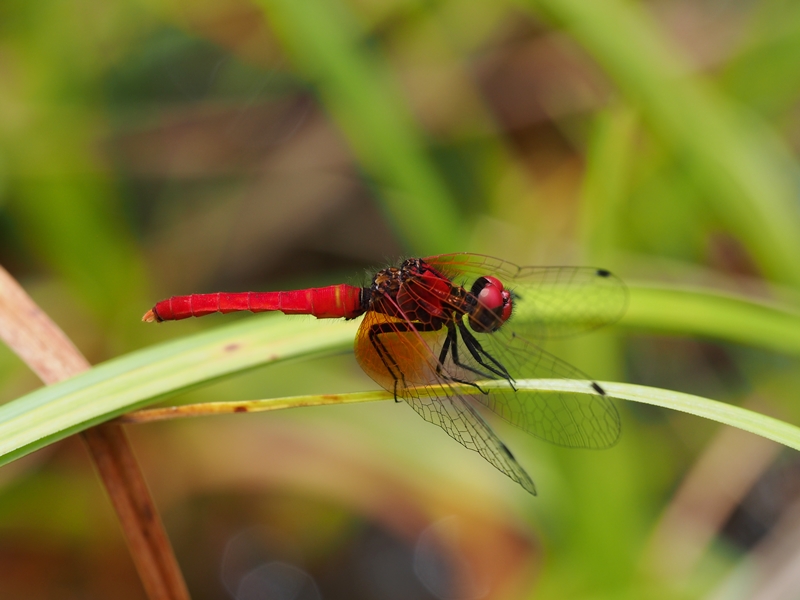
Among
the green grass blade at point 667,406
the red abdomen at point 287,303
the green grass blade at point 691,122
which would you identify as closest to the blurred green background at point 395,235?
the green grass blade at point 691,122

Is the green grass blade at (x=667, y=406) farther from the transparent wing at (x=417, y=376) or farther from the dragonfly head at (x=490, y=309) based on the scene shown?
the dragonfly head at (x=490, y=309)

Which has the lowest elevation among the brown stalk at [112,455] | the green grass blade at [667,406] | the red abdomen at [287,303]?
the green grass blade at [667,406]

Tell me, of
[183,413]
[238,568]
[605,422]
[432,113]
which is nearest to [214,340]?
[183,413]

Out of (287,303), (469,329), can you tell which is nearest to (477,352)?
(469,329)

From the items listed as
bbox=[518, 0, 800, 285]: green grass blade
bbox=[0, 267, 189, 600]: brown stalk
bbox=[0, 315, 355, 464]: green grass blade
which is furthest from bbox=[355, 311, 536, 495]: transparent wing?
bbox=[518, 0, 800, 285]: green grass blade

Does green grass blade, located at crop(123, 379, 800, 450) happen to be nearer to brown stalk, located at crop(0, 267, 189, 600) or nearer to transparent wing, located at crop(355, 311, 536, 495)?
brown stalk, located at crop(0, 267, 189, 600)

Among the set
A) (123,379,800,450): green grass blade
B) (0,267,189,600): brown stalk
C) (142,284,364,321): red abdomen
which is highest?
(142,284,364,321): red abdomen

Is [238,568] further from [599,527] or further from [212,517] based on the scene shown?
[599,527]
